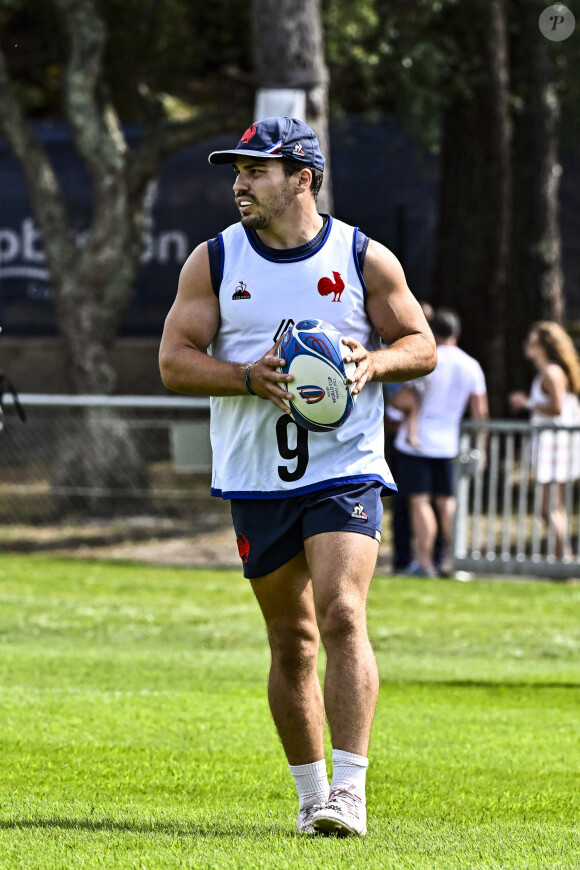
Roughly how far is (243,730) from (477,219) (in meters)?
14.2

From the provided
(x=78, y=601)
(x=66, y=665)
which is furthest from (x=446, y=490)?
(x=66, y=665)

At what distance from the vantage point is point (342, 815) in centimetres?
453

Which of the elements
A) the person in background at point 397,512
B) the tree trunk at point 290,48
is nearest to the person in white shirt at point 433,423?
the person in background at point 397,512

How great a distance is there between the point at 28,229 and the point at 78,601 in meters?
10.7

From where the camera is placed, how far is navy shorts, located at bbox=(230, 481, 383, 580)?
15.8ft

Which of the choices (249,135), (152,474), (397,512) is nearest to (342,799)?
(249,135)

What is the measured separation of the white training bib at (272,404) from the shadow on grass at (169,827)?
1.07 metres

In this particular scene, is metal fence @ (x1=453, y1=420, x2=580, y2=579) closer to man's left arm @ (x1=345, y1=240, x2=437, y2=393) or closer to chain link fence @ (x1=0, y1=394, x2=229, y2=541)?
chain link fence @ (x1=0, y1=394, x2=229, y2=541)

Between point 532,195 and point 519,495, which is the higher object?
point 532,195

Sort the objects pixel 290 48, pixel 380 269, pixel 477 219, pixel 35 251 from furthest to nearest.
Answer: pixel 35 251 < pixel 477 219 < pixel 290 48 < pixel 380 269

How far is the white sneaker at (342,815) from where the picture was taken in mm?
4531

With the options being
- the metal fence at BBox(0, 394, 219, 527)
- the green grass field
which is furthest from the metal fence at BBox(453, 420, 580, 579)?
the metal fence at BBox(0, 394, 219, 527)

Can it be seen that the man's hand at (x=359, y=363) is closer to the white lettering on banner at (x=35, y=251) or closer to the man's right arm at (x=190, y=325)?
the man's right arm at (x=190, y=325)

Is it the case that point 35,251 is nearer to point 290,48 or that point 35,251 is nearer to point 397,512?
point 290,48
